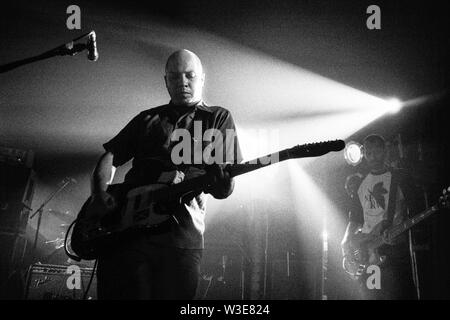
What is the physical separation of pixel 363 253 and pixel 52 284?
3.95 metres

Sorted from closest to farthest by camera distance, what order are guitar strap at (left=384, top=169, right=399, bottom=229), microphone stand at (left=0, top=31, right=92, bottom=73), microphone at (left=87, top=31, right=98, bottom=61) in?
microphone stand at (left=0, top=31, right=92, bottom=73) < microphone at (left=87, top=31, right=98, bottom=61) < guitar strap at (left=384, top=169, right=399, bottom=229)

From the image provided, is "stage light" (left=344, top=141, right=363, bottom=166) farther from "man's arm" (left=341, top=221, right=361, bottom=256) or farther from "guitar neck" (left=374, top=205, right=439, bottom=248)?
"guitar neck" (left=374, top=205, right=439, bottom=248)

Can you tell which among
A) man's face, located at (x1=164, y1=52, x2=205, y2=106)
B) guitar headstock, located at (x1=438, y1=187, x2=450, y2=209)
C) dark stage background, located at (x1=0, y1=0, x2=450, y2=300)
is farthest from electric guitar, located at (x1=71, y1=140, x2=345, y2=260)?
dark stage background, located at (x1=0, y1=0, x2=450, y2=300)

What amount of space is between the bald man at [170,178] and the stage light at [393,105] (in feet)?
13.2

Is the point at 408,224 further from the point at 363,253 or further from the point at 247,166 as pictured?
the point at 247,166

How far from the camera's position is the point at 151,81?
5.90m

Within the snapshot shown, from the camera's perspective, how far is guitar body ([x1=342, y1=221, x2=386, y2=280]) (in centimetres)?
398

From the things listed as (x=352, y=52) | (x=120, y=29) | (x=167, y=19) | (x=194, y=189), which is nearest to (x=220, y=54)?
(x=167, y=19)

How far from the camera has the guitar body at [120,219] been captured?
1932 millimetres

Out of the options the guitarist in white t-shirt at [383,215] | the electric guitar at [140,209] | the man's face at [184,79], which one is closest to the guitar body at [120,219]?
the electric guitar at [140,209]

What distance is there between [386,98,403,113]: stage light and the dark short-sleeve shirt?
13.5 ft

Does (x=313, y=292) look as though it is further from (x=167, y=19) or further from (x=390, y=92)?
(x=167, y=19)

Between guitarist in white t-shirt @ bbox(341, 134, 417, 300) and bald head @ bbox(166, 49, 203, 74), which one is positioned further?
guitarist in white t-shirt @ bbox(341, 134, 417, 300)

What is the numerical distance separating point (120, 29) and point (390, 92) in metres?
4.14
